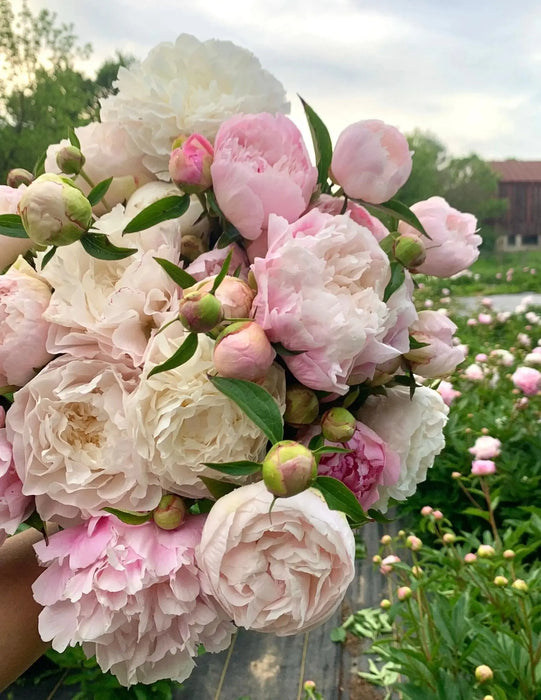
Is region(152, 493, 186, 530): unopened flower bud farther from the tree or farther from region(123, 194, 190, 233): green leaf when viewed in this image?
the tree

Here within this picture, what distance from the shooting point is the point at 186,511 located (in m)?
0.58

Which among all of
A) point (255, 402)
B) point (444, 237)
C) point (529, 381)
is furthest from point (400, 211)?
point (529, 381)

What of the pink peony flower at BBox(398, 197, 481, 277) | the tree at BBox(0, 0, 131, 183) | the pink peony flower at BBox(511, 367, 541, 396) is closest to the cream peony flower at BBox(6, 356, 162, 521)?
the pink peony flower at BBox(398, 197, 481, 277)

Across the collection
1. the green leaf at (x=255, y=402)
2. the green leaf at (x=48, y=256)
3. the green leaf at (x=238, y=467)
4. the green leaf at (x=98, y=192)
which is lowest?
the green leaf at (x=238, y=467)

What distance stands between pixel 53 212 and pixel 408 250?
0.30 metres

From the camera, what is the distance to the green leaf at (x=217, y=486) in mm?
540

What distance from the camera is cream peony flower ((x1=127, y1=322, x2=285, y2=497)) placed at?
52 cm

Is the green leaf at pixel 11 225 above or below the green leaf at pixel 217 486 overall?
above

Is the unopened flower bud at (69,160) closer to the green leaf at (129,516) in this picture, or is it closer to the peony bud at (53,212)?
the peony bud at (53,212)

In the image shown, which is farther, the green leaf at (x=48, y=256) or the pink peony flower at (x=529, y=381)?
the pink peony flower at (x=529, y=381)

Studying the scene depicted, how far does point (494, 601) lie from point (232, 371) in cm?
132

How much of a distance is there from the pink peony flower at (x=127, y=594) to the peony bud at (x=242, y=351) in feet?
0.54

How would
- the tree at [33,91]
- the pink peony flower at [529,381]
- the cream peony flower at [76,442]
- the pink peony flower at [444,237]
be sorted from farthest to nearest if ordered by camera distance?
the tree at [33,91] → the pink peony flower at [529,381] → the pink peony flower at [444,237] → the cream peony flower at [76,442]

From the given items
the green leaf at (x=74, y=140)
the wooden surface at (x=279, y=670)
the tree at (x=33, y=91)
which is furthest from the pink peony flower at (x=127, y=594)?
the tree at (x=33, y=91)
